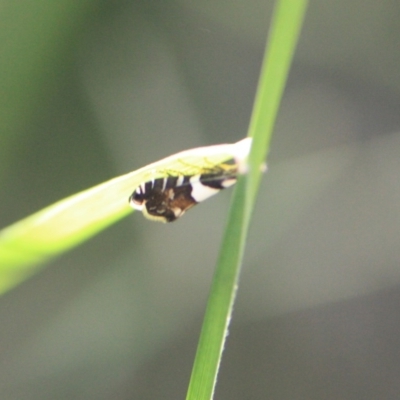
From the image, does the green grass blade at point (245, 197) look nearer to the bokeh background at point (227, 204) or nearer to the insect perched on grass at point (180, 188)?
the insect perched on grass at point (180, 188)

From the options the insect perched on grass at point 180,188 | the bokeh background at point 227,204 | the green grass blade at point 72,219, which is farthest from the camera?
the bokeh background at point 227,204

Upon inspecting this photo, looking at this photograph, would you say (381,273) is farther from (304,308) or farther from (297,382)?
(297,382)

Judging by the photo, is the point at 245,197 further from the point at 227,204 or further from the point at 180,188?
the point at 227,204

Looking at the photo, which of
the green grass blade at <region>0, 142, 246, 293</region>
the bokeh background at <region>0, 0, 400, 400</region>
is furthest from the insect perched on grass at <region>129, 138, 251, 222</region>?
the bokeh background at <region>0, 0, 400, 400</region>

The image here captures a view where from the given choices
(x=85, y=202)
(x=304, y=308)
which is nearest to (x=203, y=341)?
(x=85, y=202)

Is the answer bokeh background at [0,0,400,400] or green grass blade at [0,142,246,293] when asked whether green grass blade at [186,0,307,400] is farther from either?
bokeh background at [0,0,400,400]

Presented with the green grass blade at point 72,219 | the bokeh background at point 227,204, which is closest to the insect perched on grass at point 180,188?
the green grass blade at point 72,219

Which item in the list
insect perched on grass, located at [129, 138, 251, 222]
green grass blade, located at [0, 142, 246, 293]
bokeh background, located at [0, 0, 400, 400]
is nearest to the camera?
green grass blade, located at [0, 142, 246, 293]
